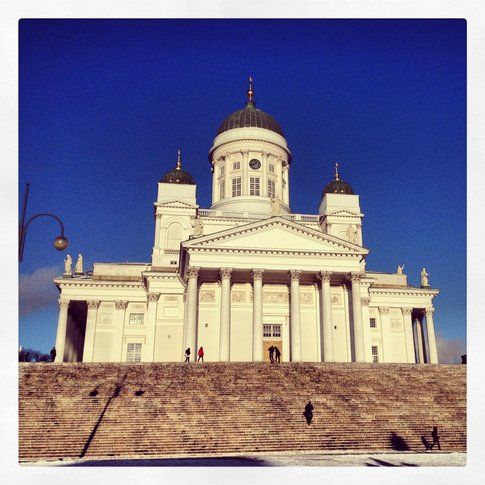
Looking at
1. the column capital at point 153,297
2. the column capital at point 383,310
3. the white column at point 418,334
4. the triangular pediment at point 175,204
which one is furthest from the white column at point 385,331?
the column capital at point 153,297

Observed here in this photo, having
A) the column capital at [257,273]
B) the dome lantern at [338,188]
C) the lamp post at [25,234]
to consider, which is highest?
the dome lantern at [338,188]

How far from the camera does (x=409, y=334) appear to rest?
44781 mm

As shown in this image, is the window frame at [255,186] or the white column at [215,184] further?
the white column at [215,184]

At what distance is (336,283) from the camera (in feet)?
113

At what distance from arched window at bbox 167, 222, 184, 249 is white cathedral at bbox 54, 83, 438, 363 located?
0.09 m

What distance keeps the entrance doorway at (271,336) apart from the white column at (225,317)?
424 centimetres

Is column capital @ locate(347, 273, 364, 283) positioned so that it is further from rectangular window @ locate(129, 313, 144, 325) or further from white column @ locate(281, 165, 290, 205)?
rectangular window @ locate(129, 313, 144, 325)

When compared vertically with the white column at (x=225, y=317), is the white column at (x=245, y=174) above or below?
above

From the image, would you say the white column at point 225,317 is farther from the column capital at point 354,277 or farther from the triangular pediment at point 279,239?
the column capital at point 354,277

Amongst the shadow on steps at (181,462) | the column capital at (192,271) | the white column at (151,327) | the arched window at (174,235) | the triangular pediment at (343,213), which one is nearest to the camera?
the shadow on steps at (181,462)

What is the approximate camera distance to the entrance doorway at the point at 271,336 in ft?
111

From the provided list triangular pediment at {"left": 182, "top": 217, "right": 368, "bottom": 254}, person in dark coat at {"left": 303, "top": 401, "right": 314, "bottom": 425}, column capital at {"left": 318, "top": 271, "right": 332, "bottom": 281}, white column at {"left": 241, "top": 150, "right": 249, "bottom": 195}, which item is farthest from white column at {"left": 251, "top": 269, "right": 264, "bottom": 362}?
white column at {"left": 241, "top": 150, "right": 249, "bottom": 195}

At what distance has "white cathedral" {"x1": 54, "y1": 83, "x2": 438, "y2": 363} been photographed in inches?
1257
